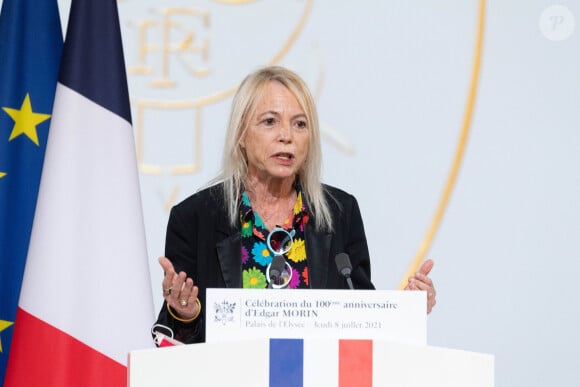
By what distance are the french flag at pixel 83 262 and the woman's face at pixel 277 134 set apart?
0.61 meters

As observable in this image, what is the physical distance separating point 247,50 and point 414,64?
65cm

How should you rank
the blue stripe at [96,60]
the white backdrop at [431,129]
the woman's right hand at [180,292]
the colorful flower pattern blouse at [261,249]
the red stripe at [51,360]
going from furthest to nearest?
the white backdrop at [431,129] < the blue stripe at [96,60] < the red stripe at [51,360] < the colorful flower pattern blouse at [261,249] < the woman's right hand at [180,292]

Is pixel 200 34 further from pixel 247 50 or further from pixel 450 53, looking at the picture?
pixel 450 53

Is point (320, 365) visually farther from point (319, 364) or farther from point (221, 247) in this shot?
point (221, 247)

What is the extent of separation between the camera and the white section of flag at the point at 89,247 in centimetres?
287

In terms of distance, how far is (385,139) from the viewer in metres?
3.42

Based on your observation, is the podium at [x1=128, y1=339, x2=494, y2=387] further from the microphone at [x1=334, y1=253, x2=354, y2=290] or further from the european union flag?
the european union flag

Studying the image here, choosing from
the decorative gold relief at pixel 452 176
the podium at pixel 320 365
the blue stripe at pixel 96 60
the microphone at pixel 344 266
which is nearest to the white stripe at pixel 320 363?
the podium at pixel 320 365

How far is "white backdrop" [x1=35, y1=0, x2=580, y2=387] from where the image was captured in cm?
338

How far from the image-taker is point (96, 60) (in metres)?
3.04

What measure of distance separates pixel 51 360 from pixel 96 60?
1.01m

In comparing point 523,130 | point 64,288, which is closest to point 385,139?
point 523,130

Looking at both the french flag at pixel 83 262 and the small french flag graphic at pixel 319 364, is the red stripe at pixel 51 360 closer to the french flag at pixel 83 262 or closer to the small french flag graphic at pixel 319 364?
the french flag at pixel 83 262

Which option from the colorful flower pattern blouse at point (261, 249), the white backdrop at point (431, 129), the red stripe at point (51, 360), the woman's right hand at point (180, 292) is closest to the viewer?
the woman's right hand at point (180, 292)
